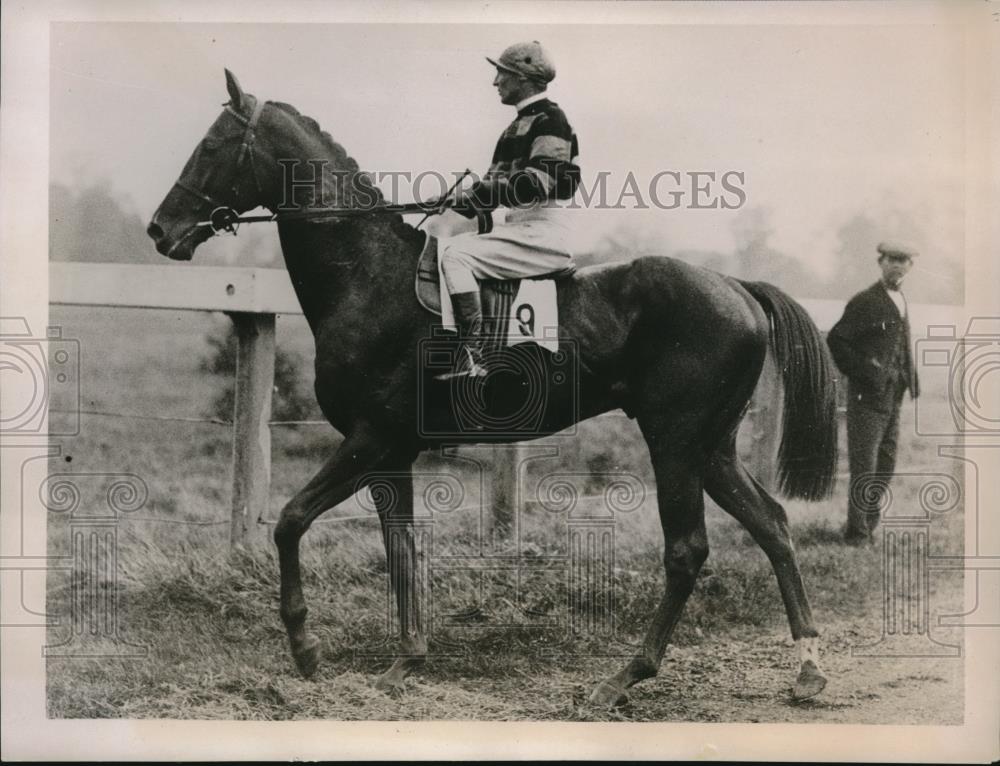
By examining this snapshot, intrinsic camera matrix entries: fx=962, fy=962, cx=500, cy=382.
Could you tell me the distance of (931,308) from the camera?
4.34m

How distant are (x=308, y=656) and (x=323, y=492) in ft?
2.57

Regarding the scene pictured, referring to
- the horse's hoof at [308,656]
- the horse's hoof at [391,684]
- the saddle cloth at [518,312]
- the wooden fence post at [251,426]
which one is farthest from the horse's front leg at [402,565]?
the saddle cloth at [518,312]

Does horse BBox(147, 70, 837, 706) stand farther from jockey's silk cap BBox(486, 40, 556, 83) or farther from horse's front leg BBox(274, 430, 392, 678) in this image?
jockey's silk cap BBox(486, 40, 556, 83)

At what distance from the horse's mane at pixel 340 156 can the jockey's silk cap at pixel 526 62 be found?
0.75m

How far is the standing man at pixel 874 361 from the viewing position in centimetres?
434

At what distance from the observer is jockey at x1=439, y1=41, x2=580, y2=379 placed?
401 centimetres

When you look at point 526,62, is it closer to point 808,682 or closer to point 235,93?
point 235,93

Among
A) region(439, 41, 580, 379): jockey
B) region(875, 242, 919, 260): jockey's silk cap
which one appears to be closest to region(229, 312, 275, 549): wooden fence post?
region(439, 41, 580, 379): jockey

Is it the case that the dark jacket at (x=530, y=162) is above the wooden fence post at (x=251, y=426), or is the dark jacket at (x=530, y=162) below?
above

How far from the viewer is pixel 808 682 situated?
425 cm

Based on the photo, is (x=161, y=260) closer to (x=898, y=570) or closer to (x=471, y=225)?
(x=471, y=225)

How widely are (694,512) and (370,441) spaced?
4.63 feet

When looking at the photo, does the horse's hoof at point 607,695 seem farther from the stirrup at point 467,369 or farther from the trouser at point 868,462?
the stirrup at point 467,369
